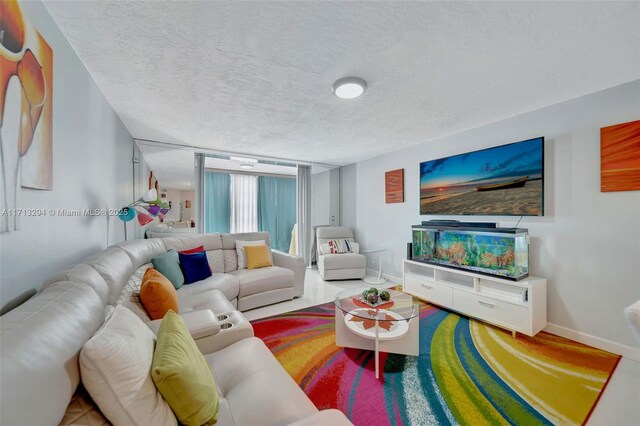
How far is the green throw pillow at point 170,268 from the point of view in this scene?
234 cm

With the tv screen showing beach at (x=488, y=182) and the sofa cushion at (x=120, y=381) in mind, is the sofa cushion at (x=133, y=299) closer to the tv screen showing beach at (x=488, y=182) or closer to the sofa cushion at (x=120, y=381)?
the sofa cushion at (x=120, y=381)

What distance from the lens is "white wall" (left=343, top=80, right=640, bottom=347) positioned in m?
1.96

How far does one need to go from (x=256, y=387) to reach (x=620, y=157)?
312cm

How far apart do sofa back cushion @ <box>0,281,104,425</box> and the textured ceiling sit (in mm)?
1374

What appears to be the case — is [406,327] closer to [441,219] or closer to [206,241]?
[441,219]

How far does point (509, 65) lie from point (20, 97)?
2.69m

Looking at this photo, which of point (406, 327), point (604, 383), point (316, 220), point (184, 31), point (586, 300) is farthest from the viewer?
point (316, 220)

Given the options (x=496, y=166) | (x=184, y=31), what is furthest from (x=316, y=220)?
(x=184, y=31)

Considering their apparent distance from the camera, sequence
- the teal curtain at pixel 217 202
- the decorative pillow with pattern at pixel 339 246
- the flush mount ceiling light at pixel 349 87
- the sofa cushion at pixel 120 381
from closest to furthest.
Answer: the sofa cushion at pixel 120 381 → the flush mount ceiling light at pixel 349 87 → the decorative pillow with pattern at pixel 339 246 → the teal curtain at pixel 217 202

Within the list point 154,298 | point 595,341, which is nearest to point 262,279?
point 154,298

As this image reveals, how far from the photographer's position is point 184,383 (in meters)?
0.82

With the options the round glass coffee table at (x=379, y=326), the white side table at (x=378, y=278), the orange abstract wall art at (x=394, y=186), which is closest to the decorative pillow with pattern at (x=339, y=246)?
the white side table at (x=378, y=278)

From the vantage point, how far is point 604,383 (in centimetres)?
167

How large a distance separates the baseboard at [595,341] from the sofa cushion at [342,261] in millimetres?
2426
